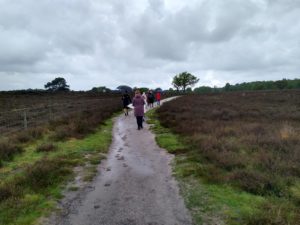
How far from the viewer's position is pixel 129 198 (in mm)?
6195

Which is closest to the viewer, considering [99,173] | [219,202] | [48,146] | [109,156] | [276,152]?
[219,202]

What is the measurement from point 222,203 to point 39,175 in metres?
4.41

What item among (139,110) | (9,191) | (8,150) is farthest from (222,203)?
(139,110)

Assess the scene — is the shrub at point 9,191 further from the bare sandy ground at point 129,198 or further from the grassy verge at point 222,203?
the grassy verge at point 222,203

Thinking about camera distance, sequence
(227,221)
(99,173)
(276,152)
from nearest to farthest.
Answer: (227,221), (99,173), (276,152)

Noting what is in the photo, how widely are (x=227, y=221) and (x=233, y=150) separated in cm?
512

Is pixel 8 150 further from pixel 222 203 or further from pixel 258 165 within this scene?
pixel 258 165

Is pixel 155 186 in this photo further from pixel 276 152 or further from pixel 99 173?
pixel 276 152

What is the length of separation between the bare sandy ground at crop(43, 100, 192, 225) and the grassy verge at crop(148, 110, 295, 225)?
0.89 ft

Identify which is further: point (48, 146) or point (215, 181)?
point (48, 146)

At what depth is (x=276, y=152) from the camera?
30.9 feet

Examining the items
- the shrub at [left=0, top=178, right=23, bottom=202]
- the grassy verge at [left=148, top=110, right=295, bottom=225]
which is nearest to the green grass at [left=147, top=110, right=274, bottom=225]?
the grassy verge at [left=148, top=110, right=295, bottom=225]

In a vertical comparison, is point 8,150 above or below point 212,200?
above

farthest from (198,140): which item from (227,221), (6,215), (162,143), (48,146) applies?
(6,215)
